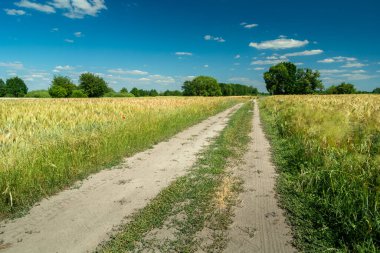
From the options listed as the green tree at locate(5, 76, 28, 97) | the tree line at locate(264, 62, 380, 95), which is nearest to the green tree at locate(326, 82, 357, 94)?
the tree line at locate(264, 62, 380, 95)

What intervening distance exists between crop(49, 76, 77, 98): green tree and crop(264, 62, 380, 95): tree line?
73.7 metres

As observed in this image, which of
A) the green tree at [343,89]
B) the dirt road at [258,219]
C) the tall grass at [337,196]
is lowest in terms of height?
the dirt road at [258,219]

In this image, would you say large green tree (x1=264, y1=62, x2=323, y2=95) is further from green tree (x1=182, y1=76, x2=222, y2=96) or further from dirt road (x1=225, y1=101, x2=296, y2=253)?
dirt road (x1=225, y1=101, x2=296, y2=253)

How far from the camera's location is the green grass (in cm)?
400

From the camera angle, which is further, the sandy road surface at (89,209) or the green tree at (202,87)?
the green tree at (202,87)

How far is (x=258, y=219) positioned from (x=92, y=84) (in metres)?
85.2

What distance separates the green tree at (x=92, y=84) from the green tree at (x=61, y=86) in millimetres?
3294

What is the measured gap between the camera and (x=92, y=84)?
83.0 m

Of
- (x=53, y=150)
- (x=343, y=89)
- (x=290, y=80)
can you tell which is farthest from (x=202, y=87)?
(x=53, y=150)

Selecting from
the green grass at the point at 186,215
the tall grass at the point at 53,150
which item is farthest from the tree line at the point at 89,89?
the green grass at the point at 186,215

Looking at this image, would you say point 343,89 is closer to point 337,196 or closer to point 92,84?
point 92,84

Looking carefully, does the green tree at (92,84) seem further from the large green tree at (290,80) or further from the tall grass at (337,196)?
the tall grass at (337,196)

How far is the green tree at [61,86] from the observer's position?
73375 millimetres

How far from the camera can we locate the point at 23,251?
153 inches
